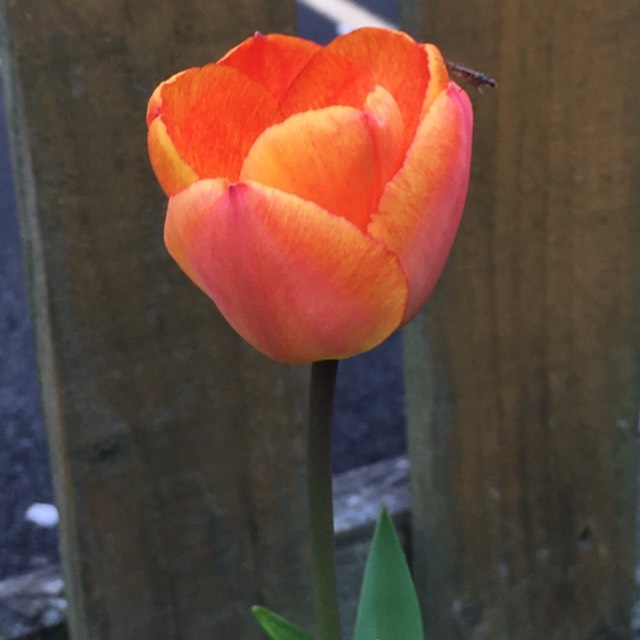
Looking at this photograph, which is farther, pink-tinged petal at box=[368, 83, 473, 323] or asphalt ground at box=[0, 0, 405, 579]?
asphalt ground at box=[0, 0, 405, 579]

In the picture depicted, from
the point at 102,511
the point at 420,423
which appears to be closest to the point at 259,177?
the point at 102,511

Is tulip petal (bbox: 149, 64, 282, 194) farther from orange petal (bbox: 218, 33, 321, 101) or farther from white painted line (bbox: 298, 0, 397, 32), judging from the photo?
white painted line (bbox: 298, 0, 397, 32)

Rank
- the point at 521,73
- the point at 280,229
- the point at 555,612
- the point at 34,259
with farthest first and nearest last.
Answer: the point at 555,612 < the point at 521,73 < the point at 34,259 < the point at 280,229

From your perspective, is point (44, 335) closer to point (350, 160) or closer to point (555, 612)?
point (350, 160)

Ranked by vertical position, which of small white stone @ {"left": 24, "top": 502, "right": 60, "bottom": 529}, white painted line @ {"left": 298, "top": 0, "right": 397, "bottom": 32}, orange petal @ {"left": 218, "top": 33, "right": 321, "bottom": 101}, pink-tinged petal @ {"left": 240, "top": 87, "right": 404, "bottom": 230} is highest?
white painted line @ {"left": 298, "top": 0, "right": 397, "bottom": 32}

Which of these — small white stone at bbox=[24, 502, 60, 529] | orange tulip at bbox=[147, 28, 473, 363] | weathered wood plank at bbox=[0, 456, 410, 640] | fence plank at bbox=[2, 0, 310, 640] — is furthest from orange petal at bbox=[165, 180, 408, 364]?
small white stone at bbox=[24, 502, 60, 529]

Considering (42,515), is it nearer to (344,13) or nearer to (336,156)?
(336,156)

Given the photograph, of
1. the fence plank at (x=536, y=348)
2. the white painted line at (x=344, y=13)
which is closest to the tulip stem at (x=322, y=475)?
the fence plank at (x=536, y=348)

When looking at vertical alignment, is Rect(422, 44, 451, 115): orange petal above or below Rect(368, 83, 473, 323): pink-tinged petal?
above
